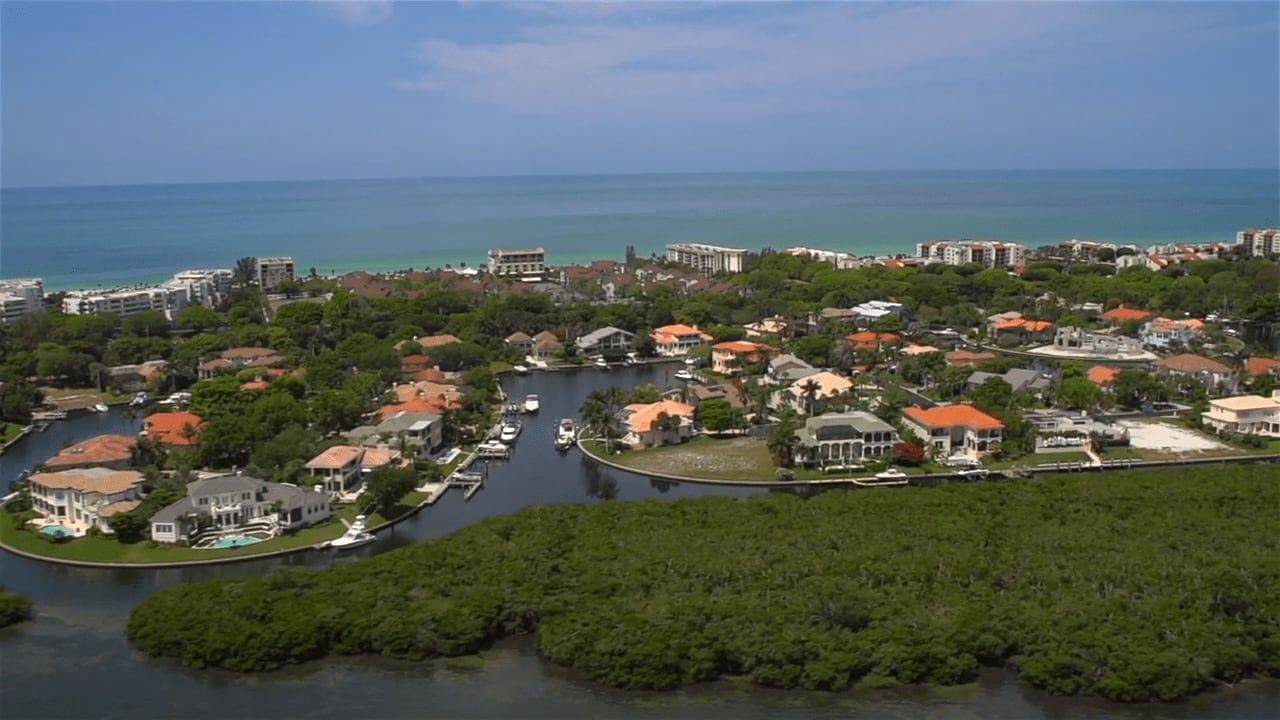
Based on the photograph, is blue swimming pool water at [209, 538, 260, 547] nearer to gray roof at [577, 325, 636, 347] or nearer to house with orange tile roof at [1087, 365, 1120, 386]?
gray roof at [577, 325, 636, 347]

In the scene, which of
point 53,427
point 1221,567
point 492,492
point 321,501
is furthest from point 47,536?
point 1221,567

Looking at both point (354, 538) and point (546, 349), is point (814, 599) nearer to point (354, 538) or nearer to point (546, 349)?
point (354, 538)

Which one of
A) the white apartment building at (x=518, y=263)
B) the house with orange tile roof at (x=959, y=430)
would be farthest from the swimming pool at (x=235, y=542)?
the white apartment building at (x=518, y=263)

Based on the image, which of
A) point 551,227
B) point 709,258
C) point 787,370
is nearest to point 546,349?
point 787,370

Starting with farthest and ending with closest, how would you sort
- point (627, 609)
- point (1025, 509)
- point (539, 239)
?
point (539, 239) < point (1025, 509) < point (627, 609)

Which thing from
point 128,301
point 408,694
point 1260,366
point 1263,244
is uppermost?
point 1263,244

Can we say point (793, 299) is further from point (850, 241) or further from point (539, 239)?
point (539, 239)
